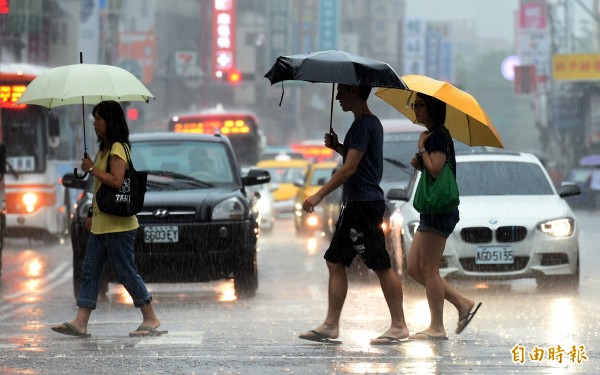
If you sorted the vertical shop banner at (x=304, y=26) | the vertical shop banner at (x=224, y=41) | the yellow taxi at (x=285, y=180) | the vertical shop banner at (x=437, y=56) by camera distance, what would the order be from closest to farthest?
the yellow taxi at (x=285, y=180), the vertical shop banner at (x=224, y=41), the vertical shop banner at (x=304, y=26), the vertical shop banner at (x=437, y=56)

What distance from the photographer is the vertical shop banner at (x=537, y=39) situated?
287 feet

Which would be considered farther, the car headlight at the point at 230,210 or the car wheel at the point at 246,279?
A: the car wheel at the point at 246,279

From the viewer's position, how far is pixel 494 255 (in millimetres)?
14516

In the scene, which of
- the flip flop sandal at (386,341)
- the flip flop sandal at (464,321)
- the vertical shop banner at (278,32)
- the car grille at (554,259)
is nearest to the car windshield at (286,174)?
the car grille at (554,259)

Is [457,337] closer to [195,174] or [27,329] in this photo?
[27,329]

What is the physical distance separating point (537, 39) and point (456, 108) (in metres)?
79.5

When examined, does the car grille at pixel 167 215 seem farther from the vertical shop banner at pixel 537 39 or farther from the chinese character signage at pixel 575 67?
the vertical shop banner at pixel 537 39

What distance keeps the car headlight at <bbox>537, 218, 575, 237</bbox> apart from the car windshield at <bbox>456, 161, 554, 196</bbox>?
813mm

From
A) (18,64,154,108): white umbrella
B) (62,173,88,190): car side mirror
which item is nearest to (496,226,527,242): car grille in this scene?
(62,173,88,190): car side mirror

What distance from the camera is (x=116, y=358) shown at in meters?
8.98

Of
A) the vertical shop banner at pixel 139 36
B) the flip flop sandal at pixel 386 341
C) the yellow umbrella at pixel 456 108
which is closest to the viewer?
the flip flop sandal at pixel 386 341

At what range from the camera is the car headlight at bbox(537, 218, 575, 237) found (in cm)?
1479

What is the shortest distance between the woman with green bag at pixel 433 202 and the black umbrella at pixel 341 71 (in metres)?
0.36

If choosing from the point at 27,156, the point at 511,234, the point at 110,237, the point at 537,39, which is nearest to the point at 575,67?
the point at 537,39
